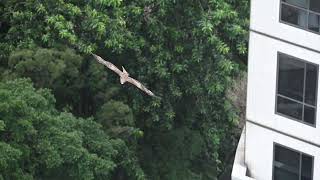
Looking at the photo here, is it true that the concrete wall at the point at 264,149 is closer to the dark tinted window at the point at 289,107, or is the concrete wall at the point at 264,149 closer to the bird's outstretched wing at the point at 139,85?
the dark tinted window at the point at 289,107

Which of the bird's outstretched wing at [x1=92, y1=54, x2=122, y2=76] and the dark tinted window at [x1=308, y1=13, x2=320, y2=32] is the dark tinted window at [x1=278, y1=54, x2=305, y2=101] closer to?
the dark tinted window at [x1=308, y1=13, x2=320, y2=32]

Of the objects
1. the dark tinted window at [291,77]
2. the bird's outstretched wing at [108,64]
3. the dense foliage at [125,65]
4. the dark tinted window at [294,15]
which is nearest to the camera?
the dark tinted window at [294,15]

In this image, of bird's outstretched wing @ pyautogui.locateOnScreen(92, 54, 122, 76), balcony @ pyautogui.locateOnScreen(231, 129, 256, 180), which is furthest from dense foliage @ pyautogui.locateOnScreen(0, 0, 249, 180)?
balcony @ pyautogui.locateOnScreen(231, 129, 256, 180)

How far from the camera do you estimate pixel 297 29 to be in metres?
21.3

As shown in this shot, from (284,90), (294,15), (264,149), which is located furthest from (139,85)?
(294,15)

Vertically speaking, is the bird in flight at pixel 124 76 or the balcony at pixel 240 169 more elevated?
the bird in flight at pixel 124 76

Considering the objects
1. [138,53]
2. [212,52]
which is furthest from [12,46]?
[212,52]

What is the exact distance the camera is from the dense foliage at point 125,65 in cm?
2392

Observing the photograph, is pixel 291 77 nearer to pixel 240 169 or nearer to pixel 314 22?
pixel 314 22

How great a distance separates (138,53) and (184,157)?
4215mm

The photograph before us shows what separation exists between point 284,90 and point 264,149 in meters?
1.78

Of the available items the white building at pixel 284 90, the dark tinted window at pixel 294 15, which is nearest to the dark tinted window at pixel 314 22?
the white building at pixel 284 90

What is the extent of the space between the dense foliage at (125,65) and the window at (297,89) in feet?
10.6

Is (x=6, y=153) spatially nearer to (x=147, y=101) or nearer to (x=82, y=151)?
(x=82, y=151)
